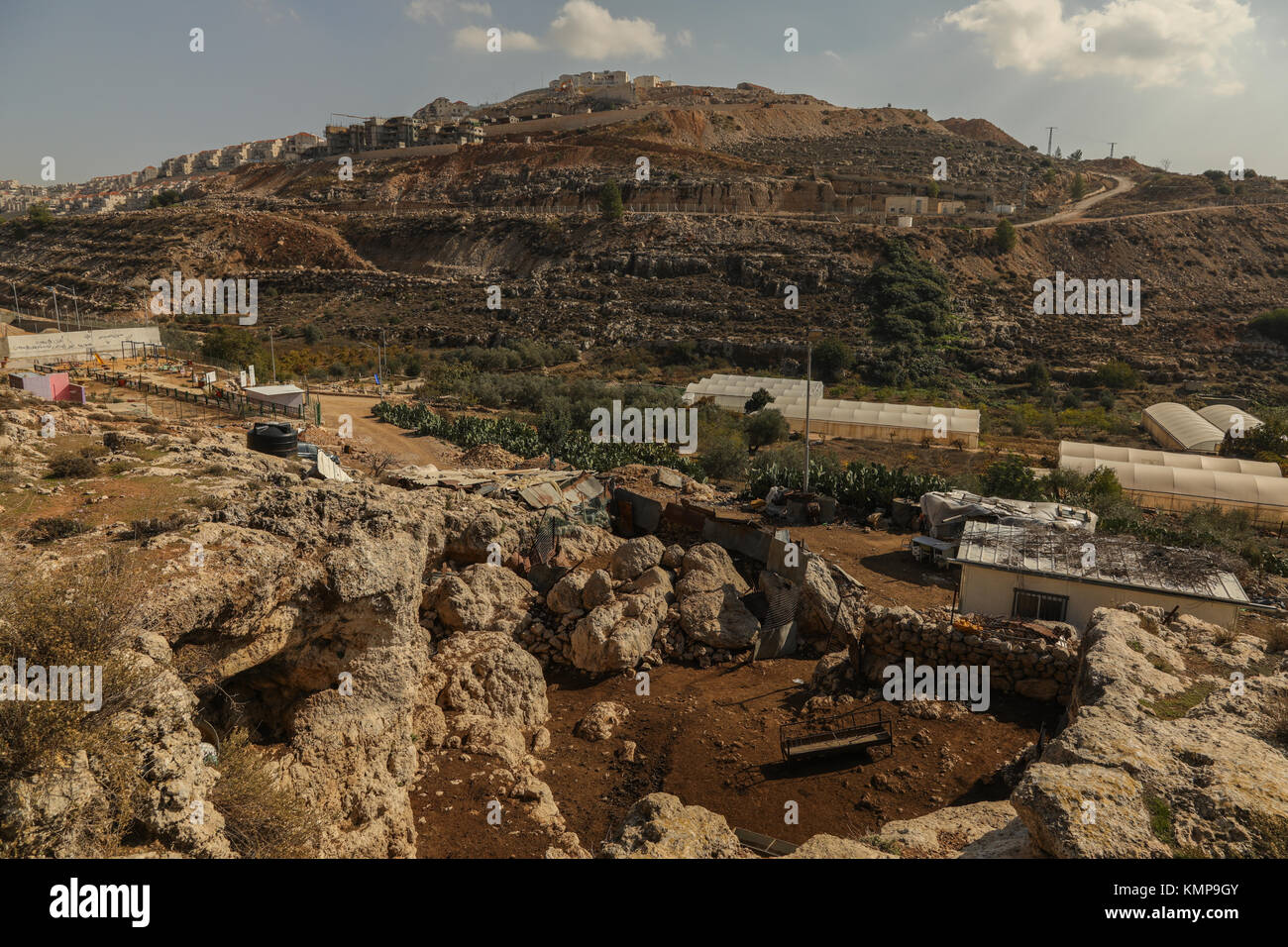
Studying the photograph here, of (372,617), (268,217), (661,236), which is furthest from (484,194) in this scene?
(372,617)

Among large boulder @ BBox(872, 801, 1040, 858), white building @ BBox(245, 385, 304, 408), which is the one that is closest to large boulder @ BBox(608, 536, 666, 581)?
large boulder @ BBox(872, 801, 1040, 858)

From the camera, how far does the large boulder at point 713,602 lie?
1331cm

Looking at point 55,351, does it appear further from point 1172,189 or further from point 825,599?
point 1172,189

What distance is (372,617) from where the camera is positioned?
928 cm

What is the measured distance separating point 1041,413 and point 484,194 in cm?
6674

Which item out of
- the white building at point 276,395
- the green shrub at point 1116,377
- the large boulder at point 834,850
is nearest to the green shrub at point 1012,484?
the large boulder at point 834,850

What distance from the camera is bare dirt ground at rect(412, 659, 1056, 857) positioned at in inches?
336

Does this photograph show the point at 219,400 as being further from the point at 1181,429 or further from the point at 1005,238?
the point at 1005,238

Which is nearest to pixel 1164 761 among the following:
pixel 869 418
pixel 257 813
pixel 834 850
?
pixel 834 850
